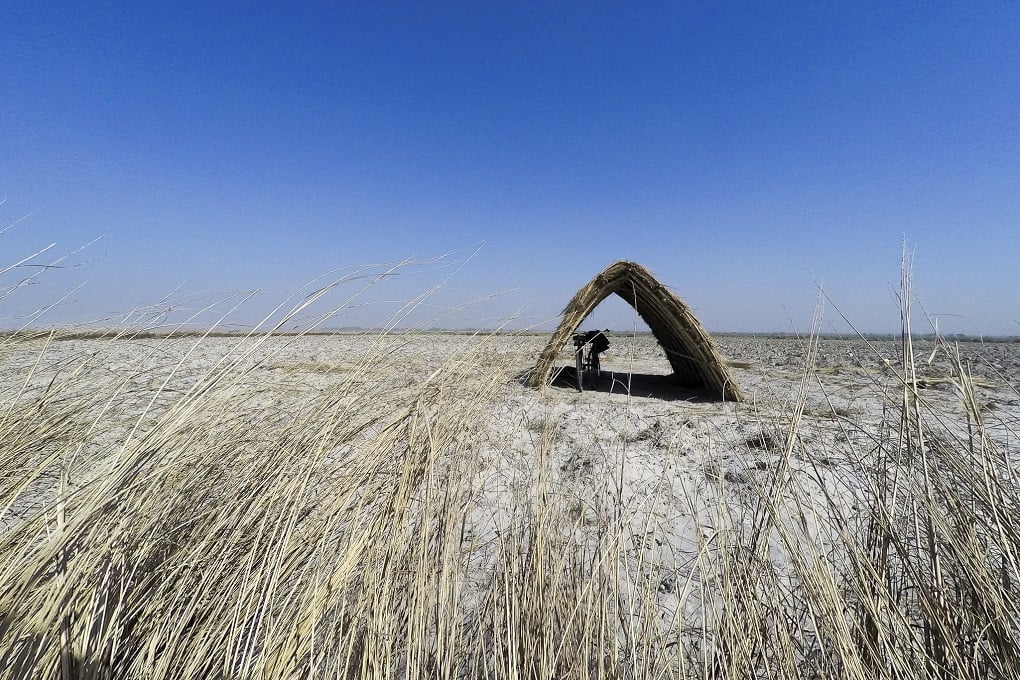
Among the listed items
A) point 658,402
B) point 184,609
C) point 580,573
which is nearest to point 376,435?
A: point 184,609

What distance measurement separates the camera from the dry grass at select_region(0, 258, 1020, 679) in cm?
85

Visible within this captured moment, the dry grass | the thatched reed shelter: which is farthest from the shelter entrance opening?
the dry grass

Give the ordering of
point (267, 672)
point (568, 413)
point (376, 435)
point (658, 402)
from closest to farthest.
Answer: point (267, 672) < point (376, 435) < point (568, 413) < point (658, 402)

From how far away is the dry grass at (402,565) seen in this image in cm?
85

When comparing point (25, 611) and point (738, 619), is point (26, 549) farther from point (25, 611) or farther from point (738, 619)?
point (738, 619)

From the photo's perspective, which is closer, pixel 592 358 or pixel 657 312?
pixel 657 312

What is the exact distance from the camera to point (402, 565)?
1.02 m

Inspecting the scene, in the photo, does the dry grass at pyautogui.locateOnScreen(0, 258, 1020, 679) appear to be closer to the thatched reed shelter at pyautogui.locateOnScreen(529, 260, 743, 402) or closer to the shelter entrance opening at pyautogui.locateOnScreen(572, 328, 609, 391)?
the thatched reed shelter at pyautogui.locateOnScreen(529, 260, 743, 402)

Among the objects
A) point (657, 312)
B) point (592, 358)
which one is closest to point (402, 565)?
point (657, 312)

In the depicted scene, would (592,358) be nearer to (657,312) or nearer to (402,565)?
(657,312)

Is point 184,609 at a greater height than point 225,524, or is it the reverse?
point 225,524

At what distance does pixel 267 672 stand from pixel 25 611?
514 mm

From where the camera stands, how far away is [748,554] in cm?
115

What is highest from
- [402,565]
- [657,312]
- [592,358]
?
[657,312]
